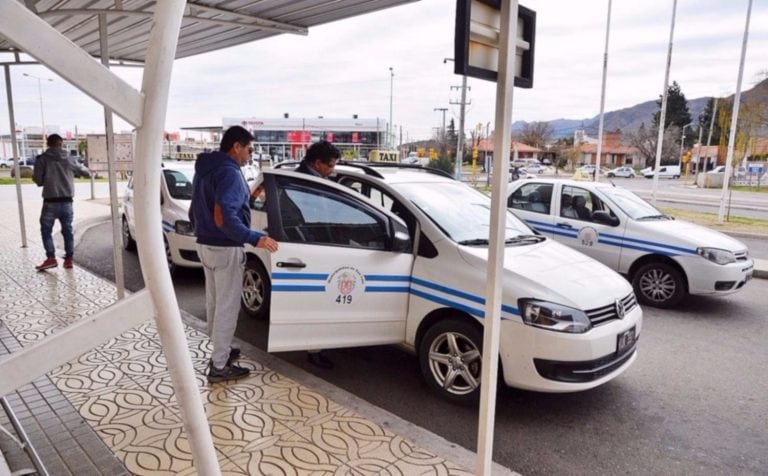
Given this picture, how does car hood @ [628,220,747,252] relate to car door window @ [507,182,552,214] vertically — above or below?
below

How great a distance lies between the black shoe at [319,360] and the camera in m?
4.43

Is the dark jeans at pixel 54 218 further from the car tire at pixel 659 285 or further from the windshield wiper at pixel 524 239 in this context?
the car tire at pixel 659 285

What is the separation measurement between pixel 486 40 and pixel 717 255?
549 centimetres

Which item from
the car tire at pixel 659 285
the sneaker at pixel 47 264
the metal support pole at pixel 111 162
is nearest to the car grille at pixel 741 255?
the car tire at pixel 659 285

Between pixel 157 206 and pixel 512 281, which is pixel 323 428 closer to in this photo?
pixel 512 281

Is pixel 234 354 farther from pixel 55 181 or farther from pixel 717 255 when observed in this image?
pixel 717 255

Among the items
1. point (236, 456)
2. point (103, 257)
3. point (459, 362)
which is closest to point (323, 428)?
point (236, 456)

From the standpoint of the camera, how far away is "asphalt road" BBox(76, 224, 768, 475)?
3.25 metres

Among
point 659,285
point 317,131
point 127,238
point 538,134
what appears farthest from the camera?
point 538,134

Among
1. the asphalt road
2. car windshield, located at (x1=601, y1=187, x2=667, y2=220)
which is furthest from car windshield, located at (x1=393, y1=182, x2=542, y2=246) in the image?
car windshield, located at (x1=601, y1=187, x2=667, y2=220)

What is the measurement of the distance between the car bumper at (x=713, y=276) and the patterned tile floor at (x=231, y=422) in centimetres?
481

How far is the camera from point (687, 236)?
6.39 metres

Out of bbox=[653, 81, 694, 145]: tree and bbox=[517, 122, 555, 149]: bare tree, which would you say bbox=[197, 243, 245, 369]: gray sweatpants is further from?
bbox=[653, 81, 694, 145]: tree

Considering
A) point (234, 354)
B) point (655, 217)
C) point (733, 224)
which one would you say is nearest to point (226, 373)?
point (234, 354)
